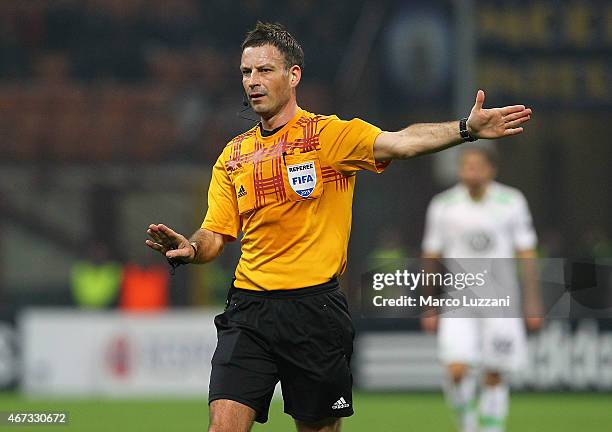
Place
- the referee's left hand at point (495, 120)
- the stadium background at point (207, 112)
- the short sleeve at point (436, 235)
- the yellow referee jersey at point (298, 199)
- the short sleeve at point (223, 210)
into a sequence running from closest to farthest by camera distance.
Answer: the referee's left hand at point (495, 120)
the yellow referee jersey at point (298, 199)
the short sleeve at point (223, 210)
the short sleeve at point (436, 235)
the stadium background at point (207, 112)

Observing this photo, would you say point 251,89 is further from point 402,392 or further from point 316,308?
point 402,392

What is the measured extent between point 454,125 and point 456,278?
5.53 feet

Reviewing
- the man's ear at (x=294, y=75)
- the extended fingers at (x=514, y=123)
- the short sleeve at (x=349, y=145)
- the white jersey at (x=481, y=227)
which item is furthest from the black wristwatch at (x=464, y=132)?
the white jersey at (x=481, y=227)

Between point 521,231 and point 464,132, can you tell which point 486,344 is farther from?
point 464,132

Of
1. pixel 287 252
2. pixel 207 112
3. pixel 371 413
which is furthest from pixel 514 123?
pixel 207 112

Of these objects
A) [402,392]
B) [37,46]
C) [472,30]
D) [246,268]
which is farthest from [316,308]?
[37,46]

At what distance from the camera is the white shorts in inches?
380

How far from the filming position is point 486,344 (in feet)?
31.8

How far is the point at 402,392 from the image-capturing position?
49.7ft

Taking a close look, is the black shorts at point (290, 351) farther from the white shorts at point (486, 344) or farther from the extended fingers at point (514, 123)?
the white shorts at point (486, 344)

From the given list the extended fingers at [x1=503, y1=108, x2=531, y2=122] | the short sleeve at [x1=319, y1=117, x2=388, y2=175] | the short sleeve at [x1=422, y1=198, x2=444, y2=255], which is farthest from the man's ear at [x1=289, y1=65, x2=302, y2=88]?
the short sleeve at [x1=422, y1=198, x2=444, y2=255]

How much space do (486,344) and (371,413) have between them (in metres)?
3.69

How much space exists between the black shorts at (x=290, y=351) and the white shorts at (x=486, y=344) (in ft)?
11.6

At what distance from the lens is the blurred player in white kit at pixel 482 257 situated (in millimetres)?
9641
